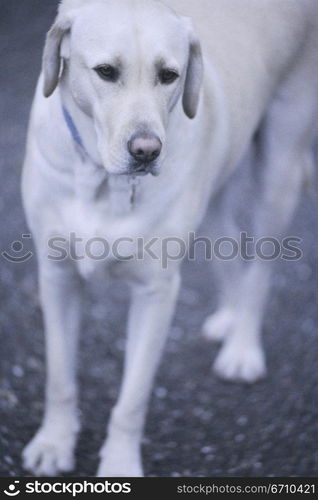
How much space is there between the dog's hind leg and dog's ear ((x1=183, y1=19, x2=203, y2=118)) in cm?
73

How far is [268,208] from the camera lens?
3373 mm

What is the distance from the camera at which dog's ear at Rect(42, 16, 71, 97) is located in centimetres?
230

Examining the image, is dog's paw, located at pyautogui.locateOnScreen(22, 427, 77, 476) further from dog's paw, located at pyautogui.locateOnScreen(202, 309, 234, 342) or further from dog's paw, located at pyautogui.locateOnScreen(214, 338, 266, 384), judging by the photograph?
dog's paw, located at pyautogui.locateOnScreen(202, 309, 234, 342)

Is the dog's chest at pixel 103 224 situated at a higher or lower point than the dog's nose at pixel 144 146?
lower

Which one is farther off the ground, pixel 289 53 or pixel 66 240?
pixel 289 53

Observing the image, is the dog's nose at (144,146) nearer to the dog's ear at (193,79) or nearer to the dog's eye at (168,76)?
the dog's eye at (168,76)

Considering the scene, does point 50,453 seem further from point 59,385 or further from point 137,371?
point 137,371

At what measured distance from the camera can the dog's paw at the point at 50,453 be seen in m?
2.93

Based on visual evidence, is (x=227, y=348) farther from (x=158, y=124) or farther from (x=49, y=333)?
(x=158, y=124)

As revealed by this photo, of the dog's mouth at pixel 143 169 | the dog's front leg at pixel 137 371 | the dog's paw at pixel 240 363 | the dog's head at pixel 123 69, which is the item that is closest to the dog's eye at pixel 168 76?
the dog's head at pixel 123 69

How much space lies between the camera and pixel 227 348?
11.8 feet

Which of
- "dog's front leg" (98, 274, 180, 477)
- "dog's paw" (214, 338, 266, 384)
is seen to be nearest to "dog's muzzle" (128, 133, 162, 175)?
"dog's front leg" (98, 274, 180, 477)

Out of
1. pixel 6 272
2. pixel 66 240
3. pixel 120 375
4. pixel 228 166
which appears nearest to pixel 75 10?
pixel 66 240
